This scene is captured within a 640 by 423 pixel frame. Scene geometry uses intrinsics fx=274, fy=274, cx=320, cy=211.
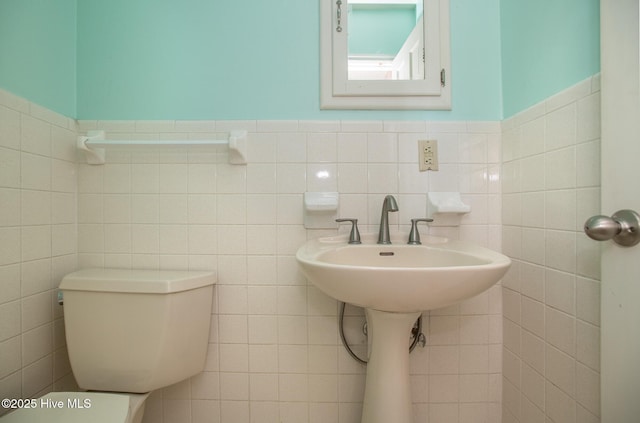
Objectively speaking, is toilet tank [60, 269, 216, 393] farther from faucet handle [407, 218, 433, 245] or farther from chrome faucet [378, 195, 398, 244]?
faucet handle [407, 218, 433, 245]

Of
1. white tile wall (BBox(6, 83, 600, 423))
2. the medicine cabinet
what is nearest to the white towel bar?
white tile wall (BBox(6, 83, 600, 423))

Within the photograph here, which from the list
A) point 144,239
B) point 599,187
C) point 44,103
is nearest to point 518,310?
point 599,187

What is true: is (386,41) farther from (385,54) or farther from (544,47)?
(544,47)

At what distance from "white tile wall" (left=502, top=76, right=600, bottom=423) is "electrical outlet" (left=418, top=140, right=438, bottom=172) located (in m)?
0.26

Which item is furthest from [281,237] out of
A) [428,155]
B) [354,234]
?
[428,155]

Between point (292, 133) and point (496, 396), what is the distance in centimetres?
129

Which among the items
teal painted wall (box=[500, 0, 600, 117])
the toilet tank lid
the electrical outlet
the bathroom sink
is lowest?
the toilet tank lid

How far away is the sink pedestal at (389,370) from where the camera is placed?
816 mm

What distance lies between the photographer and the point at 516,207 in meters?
0.99

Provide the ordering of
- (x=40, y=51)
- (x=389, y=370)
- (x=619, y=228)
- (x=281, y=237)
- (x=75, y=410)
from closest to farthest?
(x=619, y=228) → (x=75, y=410) → (x=389, y=370) → (x=40, y=51) → (x=281, y=237)

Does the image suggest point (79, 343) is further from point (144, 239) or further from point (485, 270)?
point (485, 270)

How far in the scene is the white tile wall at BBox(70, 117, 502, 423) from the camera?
105 cm

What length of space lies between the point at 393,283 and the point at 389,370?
15.2 inches

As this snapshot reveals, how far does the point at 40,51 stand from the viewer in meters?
0.95
